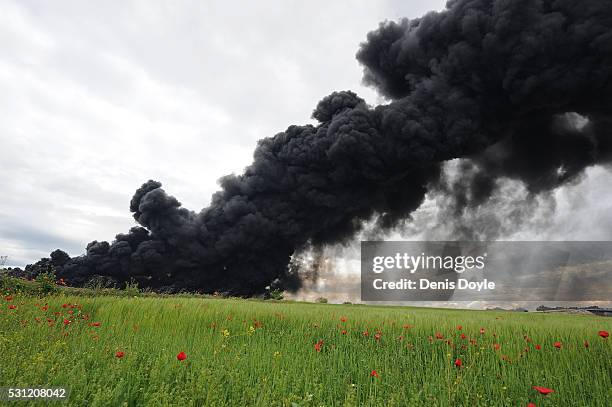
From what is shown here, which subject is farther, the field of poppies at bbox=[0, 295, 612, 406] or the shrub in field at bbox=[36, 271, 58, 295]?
the shrub in field at bbox=[36, 271, 58, 295]

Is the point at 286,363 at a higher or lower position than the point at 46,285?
lower

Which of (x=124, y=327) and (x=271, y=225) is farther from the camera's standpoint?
(x=271, y=225)

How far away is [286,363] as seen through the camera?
267 inches

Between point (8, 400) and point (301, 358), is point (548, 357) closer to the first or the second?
point (301, 358)

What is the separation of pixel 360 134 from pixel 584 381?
1505 inches

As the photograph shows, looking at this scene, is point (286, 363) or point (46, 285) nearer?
point (286, 363)

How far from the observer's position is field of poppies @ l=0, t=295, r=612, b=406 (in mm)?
5125

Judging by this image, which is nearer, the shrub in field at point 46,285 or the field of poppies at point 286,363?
the field of poppies at point 286,363

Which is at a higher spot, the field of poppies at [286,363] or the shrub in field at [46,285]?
the shrub in field at [46,285]

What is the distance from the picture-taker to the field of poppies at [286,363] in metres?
5.12

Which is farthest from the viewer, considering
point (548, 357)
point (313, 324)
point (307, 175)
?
point (307, 175)

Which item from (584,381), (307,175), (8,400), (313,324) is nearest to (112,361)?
(8,400)

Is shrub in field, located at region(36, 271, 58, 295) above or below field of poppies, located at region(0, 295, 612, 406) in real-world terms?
above

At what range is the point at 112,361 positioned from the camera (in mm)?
6301
